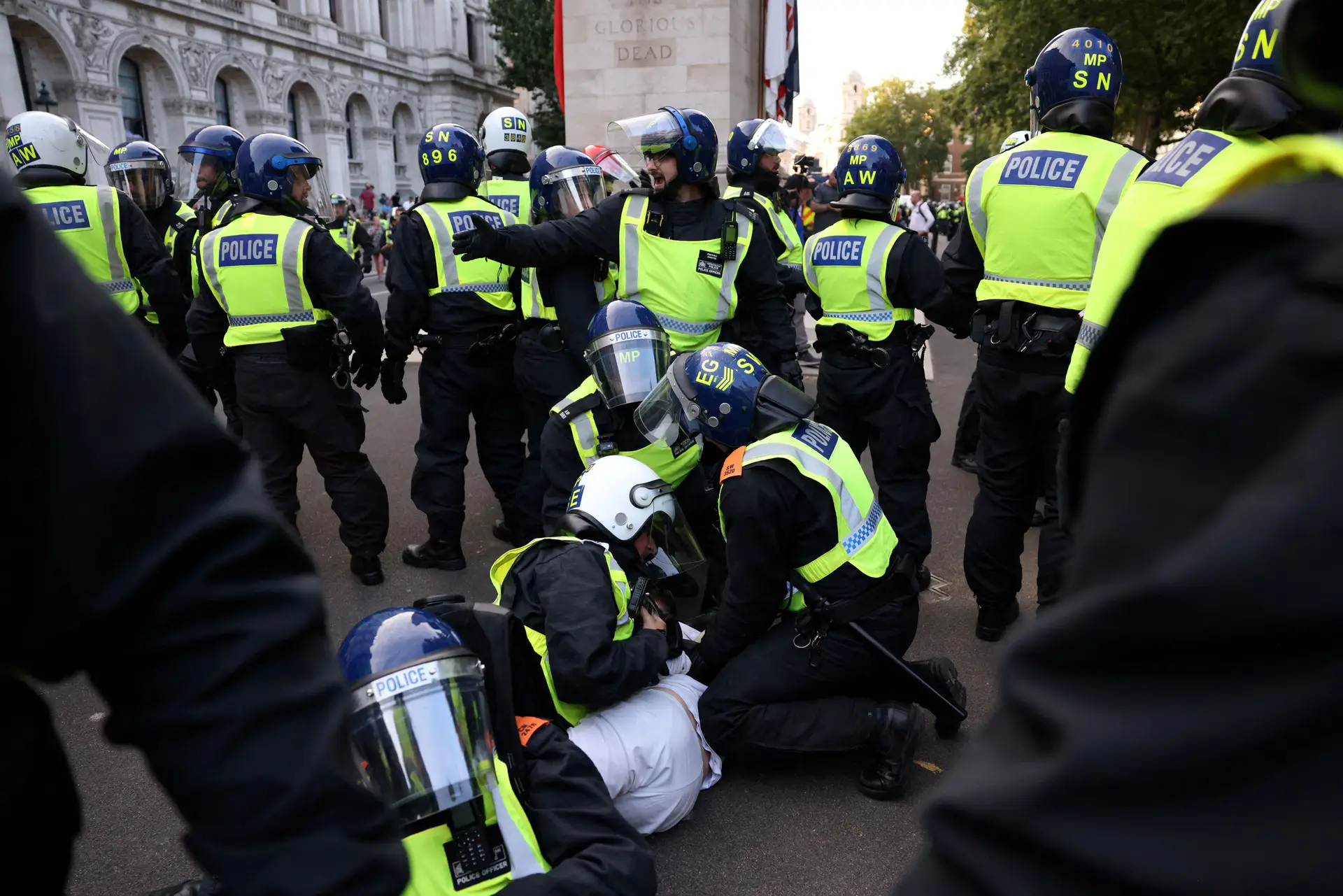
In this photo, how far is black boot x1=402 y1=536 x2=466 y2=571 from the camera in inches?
193

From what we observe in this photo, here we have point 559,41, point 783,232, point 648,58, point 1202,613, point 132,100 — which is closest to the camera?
point 1202,613

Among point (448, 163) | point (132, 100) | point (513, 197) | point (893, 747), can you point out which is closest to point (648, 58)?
point (513, 197)

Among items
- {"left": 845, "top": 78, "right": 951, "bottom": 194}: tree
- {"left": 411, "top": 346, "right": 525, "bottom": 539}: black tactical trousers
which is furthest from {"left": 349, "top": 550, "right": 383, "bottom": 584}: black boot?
{"left": 845, "top": 78, "right": 951, "bottom": 194}: tree

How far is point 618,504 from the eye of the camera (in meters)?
3.16

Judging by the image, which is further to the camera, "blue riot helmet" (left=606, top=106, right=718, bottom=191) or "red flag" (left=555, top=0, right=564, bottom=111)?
"red flag" (left=555, top=0, right=564, bottom=111)

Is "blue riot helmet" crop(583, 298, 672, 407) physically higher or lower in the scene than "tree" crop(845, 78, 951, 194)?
lower

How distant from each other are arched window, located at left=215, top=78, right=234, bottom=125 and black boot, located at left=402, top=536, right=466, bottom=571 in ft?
110

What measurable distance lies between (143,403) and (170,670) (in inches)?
8.7

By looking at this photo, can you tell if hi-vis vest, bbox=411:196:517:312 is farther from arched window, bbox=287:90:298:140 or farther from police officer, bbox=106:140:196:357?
arched window, bbox=287:90:298:140

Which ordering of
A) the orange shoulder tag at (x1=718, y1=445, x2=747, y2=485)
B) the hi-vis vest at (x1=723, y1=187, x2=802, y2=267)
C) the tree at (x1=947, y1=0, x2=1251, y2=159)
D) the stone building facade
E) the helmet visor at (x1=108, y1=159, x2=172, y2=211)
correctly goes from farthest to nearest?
the stone building facade, the tree at (x1=947, y1=0, x2=1251, y2=159), the hi-vis vest at (x1=723, y1=187, x2=802, y2=267), the helmet visor at (x1=108, y1=159, x2=172, y2=211), the orange shoulder tag at (x1=718, y1=445, x2=747, y2=485)

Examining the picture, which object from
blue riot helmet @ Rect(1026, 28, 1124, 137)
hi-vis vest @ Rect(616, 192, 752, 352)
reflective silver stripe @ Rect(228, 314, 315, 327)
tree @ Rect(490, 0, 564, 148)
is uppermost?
tree @ Rect(490, 0, 564, 148)

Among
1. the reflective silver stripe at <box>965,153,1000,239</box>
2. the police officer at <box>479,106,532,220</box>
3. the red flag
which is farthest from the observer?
the red flag

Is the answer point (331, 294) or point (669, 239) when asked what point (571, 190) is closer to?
point (669, 239)

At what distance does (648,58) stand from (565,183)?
455 centimetres
